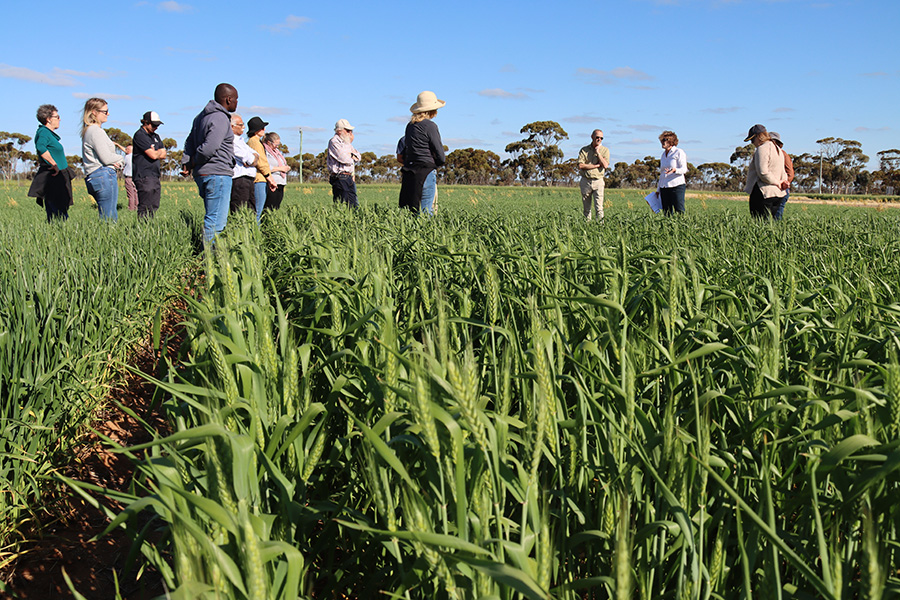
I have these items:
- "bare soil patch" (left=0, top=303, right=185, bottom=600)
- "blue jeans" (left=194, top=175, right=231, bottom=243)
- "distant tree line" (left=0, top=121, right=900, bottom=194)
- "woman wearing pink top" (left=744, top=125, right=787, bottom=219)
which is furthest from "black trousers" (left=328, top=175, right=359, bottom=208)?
"distant tree line" (left=0, top=121, right=900, bottom=194)

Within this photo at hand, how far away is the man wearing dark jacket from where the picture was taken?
605 cm

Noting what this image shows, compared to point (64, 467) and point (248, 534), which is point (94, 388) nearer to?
point (64, 467)

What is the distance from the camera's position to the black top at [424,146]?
7.46m

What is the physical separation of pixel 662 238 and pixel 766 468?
3.93m

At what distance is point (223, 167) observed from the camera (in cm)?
624

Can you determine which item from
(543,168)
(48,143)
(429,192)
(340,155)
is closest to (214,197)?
(48,143)

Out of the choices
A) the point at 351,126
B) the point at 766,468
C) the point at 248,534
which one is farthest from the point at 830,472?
the point at 351,126

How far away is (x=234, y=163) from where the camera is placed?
6273 mm

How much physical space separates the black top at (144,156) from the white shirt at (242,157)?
1107 mm

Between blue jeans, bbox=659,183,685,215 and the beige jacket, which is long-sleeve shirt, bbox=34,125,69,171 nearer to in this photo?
blue jeans, bbox=659,183,685,215

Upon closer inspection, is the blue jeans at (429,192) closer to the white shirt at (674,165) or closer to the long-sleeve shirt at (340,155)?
the long-sleeve shirt at (340,155)

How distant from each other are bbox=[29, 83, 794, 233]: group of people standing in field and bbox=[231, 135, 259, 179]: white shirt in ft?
0.04

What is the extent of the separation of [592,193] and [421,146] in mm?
3618

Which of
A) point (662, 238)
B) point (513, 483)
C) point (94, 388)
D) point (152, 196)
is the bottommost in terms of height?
point (94, 388)
